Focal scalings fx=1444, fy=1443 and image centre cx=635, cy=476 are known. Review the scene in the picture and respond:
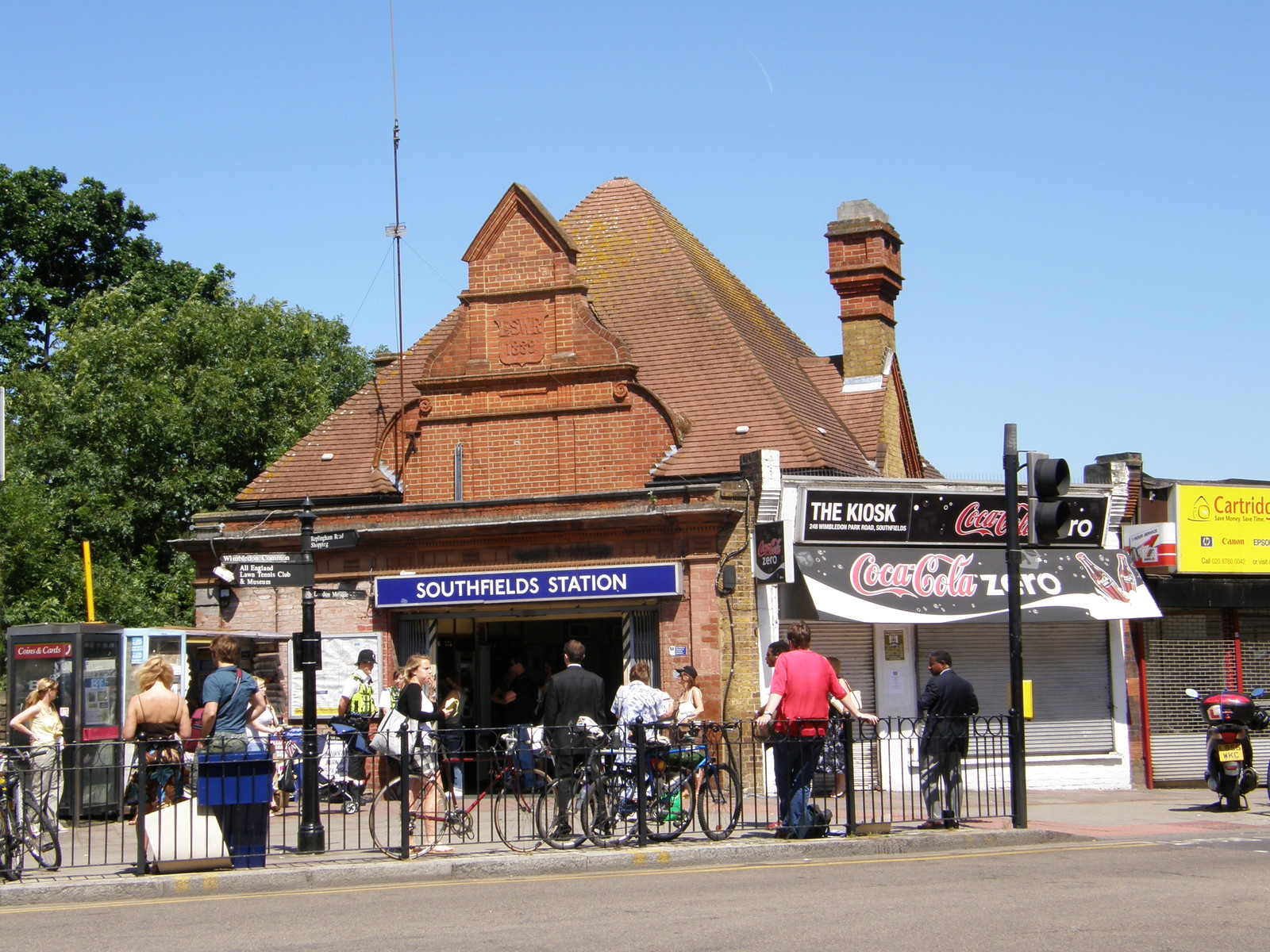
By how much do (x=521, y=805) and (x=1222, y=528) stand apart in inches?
495

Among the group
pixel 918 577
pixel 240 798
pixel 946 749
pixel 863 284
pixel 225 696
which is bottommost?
pixel 240 798

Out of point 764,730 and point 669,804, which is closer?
point 764,730

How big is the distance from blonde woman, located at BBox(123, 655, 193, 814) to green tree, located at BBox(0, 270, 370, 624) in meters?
18.5

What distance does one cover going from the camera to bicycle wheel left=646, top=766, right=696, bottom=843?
13.2 m

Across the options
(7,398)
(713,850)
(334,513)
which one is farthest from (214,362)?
(713,850)

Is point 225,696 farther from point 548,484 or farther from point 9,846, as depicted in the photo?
point 548,484

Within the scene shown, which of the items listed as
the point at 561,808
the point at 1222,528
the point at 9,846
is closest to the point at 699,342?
the point at 1222,528

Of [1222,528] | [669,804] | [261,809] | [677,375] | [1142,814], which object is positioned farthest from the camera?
[677,375]

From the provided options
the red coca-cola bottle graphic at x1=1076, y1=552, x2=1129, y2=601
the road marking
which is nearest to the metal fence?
the road marking

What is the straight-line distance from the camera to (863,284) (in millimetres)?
24891

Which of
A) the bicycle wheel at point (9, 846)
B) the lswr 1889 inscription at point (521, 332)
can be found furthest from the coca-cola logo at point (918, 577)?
the bicycle wheel at point (9, 846)

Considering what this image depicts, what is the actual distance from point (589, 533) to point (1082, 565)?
7.10m

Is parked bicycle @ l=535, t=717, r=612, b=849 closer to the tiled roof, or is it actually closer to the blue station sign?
the blue station sign

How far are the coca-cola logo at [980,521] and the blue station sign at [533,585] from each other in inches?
163
